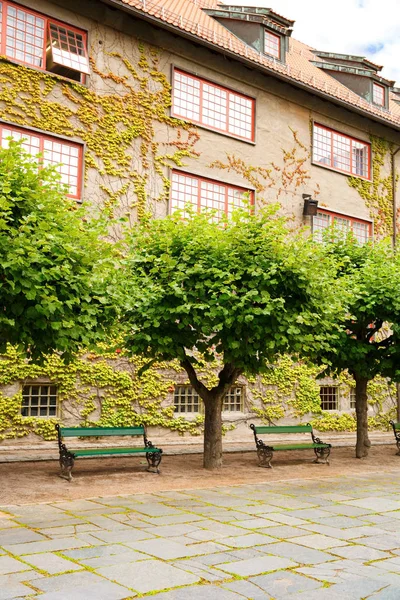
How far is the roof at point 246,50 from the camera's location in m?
19.0

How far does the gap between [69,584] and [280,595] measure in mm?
1848

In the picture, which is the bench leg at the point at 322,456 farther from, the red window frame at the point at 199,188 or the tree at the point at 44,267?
the red window frame at the point at 199,188

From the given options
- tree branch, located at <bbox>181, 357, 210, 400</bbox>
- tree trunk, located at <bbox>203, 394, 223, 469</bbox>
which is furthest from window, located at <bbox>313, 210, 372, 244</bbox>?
tree trunk, located at <bbox>203, 394, 223, 469</bbox>

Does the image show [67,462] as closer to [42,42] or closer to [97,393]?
[97,393]

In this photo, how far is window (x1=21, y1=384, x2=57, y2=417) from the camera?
16062 millimetres

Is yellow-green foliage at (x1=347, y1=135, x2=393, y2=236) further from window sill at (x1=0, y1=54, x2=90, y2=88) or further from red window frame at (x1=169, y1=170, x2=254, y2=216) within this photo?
window sill at (x1=0, y1=54, x2=90, y2=88)

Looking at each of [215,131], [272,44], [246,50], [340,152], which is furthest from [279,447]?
[272,44]

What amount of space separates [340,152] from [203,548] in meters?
20.0

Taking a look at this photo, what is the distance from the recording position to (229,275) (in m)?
11.9

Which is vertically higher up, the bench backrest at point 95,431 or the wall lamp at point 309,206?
the wall lamp at point 309,206

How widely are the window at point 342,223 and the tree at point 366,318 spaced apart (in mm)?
5740

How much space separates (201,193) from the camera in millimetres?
19875

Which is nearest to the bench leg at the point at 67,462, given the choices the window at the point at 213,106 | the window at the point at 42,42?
the window at the point at 42,42

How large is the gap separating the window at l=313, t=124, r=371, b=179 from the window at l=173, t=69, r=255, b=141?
11.1 ft
